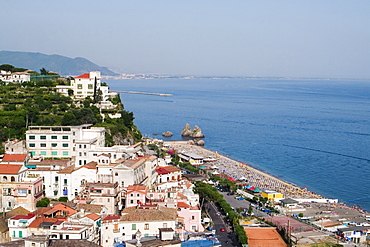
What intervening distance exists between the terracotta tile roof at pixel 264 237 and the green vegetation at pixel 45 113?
12.0m

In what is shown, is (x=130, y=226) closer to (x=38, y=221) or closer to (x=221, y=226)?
(x=38, y=221)

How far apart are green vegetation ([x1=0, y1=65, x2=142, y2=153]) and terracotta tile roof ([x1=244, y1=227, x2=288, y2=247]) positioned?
12.0m

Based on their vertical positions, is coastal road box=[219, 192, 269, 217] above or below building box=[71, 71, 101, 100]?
below

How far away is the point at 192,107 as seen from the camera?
330 feet

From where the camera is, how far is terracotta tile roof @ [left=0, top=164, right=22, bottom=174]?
21.7 m

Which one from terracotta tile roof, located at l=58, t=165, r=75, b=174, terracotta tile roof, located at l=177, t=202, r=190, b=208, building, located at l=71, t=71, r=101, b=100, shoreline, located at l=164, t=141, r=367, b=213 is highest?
building, located at l=71, t=71, r=101, b=100

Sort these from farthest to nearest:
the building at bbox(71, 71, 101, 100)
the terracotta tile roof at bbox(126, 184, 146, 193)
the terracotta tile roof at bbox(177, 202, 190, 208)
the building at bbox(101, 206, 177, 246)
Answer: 1. the building at bbox(71, 71, 101, 100)
2. the terracotta tile roof at bbox(126, 184, 146, 193)
3. the terracotta tile roof at bbox(177, 202, 190, 208)
4. the building at bbox(101, 206, 177, 246)

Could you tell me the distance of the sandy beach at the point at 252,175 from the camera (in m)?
33.7

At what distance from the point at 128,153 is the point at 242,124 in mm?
49902

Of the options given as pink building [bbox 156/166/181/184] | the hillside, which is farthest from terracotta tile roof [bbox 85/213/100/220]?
the hillside

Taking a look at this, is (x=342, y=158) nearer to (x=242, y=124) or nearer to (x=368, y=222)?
(x=368, y=222)

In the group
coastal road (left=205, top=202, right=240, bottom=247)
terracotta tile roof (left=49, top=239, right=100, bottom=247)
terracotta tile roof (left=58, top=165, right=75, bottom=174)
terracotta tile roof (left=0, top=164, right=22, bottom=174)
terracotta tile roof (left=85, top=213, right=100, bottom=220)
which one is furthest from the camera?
terracotta tile roof (left=58, top=165, right=75, bottom=174)

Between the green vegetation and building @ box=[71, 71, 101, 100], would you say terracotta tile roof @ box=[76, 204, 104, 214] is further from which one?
building @ box=[71, 71, 101, 100]

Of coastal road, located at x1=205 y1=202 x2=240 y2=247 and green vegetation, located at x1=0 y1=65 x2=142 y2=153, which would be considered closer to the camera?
coastal road, located at x1=205 y1=202 x2=240 y2=247
